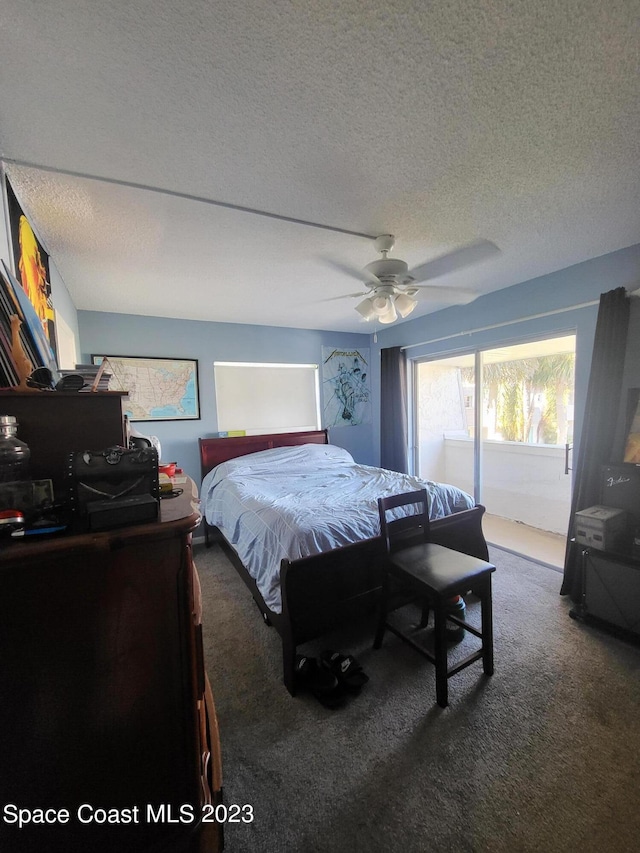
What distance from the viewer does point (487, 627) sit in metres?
1.76

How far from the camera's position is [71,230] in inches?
73.0

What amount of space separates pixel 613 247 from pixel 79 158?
314 cm

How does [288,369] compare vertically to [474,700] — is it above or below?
above

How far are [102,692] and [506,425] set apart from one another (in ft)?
13.8

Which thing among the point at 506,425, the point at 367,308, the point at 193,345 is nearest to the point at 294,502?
the point at 367,308

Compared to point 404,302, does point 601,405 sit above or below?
below

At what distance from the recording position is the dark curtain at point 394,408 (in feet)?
14.1

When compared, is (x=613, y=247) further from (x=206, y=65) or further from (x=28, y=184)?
(x=28, y=184)

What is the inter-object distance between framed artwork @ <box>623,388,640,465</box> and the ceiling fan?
130 centimetres

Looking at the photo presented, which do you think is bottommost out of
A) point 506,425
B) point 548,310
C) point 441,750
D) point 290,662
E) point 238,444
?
point 441,750

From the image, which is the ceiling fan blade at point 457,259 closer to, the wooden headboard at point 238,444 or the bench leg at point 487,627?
the bench leg at point 487,627

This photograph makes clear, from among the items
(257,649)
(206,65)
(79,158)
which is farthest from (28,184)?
(257,649)

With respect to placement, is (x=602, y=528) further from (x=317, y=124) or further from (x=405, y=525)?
(x=317, y=124)

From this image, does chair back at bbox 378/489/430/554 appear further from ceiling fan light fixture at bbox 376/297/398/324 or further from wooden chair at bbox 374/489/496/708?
ceiling fan light fixture at bbox 376/297/398/324
